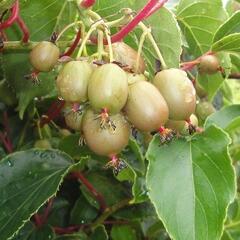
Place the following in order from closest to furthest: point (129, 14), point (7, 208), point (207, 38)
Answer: point (129, 14) → point (7, 208) → point (207, 38)

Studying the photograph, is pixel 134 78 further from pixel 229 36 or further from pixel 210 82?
pixel 210 82

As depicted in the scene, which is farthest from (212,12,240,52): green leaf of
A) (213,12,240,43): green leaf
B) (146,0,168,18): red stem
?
(146,0,168,18): red stem

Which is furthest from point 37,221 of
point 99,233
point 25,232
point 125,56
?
point 125,56

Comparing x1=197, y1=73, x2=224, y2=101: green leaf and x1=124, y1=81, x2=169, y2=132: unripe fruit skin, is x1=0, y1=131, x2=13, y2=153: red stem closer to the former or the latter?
x1=197, y1=73, x2=224, y2=101: green leaf

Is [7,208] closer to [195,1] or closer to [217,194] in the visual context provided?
[217,194]

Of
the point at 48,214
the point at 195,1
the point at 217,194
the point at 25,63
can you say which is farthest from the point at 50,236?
the point at 195,1
